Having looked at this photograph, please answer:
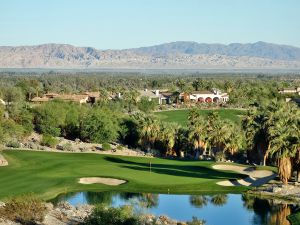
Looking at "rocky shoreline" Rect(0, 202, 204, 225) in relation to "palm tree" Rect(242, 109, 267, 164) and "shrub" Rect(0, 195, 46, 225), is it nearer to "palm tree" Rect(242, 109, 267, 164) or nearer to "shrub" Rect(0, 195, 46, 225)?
"shrub" Rect(0, 195, 46, 225)

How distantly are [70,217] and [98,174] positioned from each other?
2011cm

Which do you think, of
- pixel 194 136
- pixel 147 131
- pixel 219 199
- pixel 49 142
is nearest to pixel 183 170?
pixel 219 199

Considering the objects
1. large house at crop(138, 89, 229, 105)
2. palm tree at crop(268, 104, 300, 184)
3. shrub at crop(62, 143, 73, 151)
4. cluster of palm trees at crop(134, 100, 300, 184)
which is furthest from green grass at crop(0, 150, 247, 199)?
large house at crop(138, 89, 229, 105)

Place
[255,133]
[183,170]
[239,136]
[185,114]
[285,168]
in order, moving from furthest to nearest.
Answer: [185,114], [239,136], [255,133], [183,170], [285,168]

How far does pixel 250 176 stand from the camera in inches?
2354

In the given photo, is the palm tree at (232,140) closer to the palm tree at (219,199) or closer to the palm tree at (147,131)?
the palm tree at (147,131)

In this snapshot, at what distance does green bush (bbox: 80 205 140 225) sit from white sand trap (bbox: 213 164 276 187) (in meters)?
22.6

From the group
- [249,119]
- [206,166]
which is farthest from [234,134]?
[206,166]

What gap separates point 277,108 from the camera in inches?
2500

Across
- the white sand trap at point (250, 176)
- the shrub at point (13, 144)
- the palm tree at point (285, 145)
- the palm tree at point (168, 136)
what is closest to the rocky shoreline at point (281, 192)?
the palm tree at point (285, 145)

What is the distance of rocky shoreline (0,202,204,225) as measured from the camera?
118ft

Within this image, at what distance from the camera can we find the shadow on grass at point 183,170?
59.1 meters

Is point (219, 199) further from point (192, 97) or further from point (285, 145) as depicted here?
point (192, 97)

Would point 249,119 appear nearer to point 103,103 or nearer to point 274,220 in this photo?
point 274,220
